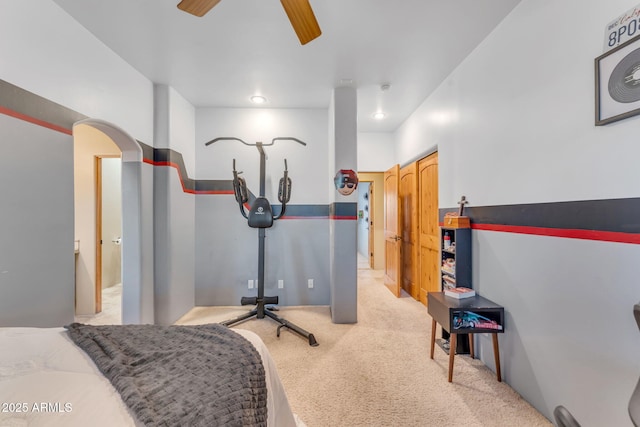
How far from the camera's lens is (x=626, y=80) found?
47.8 inches

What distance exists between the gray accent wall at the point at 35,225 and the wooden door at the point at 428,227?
3.43m

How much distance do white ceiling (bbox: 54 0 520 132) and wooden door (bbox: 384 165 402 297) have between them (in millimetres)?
1365

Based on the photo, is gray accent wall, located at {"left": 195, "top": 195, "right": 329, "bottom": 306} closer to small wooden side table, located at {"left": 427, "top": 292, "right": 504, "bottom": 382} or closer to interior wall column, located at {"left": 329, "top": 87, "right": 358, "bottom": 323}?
interior wall column, located at {"left": 329, "top": 87, "right": 358, "bottom": 323}

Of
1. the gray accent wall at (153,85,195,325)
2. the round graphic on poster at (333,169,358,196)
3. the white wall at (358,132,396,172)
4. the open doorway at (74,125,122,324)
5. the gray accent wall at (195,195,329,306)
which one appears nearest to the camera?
the gray accent wall at (153,85,195,325)

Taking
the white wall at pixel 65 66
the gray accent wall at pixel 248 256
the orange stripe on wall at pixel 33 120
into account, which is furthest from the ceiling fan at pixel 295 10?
the gray accent wall at pixel 248 256

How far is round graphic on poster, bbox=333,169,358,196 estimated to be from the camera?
297 centimetres

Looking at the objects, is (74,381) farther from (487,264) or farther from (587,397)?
(487,264)

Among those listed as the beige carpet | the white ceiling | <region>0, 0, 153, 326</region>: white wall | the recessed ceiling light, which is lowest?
the beige carpet

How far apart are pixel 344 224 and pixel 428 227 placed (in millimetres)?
1201

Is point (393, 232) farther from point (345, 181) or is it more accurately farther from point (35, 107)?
point (35, 107)

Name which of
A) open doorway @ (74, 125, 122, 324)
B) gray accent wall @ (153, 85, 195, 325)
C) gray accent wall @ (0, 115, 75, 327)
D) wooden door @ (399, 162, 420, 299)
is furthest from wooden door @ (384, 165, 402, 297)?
open doorway @ (74, 125, 122, 324)

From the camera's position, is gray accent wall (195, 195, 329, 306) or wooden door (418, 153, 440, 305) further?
gray accent wall (195, 195, 329, 306)

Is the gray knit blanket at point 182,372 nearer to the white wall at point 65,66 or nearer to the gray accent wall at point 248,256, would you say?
the white wall at point 65,66

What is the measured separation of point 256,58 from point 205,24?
0.52 m
